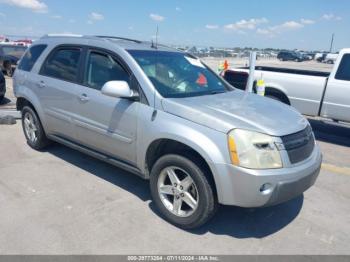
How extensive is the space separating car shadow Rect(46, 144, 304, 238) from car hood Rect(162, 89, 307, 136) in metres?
1.05

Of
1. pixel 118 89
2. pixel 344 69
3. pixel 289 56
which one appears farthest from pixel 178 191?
pixel 289 56

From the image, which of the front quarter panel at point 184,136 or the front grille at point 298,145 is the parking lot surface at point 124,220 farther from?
the front grille at point 298,145

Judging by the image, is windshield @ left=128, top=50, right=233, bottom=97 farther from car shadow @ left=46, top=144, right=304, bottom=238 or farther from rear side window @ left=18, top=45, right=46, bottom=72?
rear side window @ left=18, top=45, right=46, bottom=72

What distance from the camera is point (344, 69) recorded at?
23.2ft

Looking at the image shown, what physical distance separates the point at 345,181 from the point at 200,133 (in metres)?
2.93

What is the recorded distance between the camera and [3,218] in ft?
11.3

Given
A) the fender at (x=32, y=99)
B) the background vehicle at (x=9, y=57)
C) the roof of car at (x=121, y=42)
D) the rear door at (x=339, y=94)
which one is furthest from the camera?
the background vehicle at (x=9, y=57)

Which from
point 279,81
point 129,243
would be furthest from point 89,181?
point 279,81

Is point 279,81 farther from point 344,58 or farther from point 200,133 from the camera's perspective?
point 200,133

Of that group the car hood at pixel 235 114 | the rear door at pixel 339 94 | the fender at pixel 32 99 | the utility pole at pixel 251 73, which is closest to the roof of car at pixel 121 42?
the fender at pixel 32 99

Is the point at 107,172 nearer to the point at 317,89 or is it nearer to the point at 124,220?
the point at 124,220

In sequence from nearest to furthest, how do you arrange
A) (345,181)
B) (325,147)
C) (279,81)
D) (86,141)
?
1. (86,141)
2. (345,181)
3. (325,147)
4. (279,81)

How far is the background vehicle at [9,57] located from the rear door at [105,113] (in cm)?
1239

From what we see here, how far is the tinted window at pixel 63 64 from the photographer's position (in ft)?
14.5
